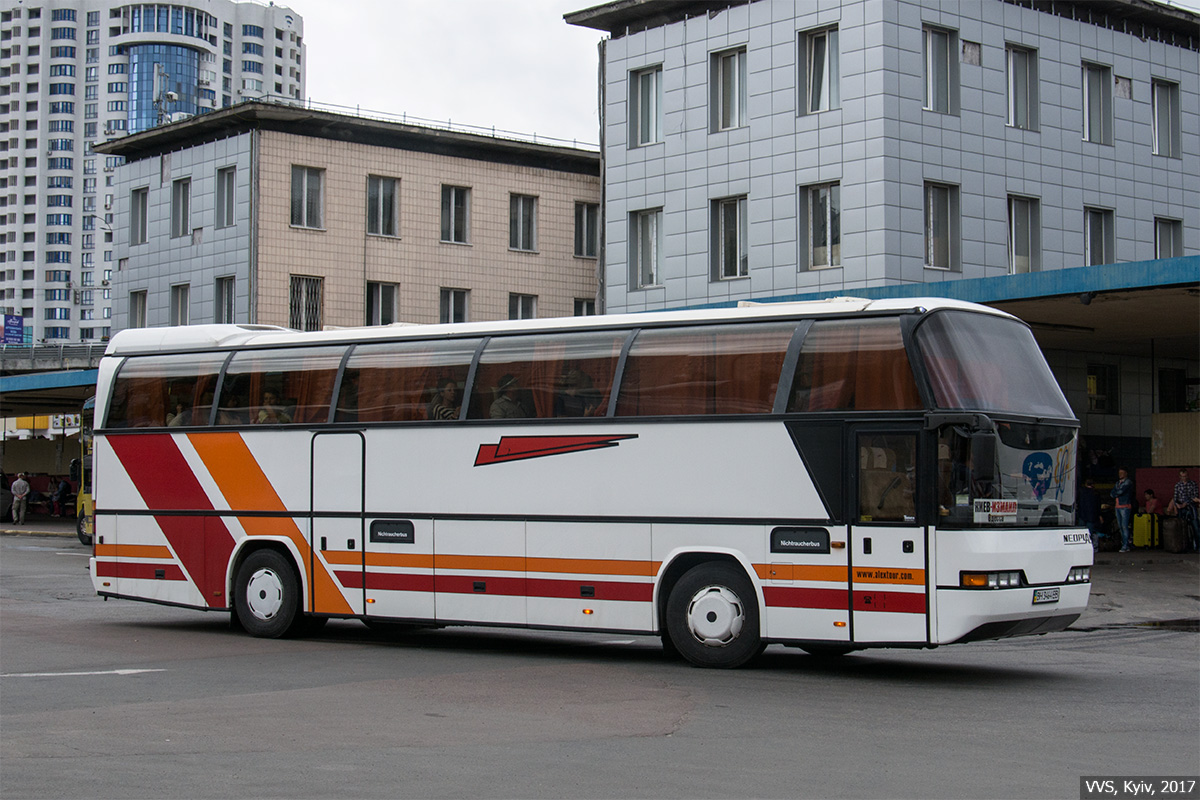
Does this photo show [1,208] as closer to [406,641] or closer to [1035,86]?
[1035,86]

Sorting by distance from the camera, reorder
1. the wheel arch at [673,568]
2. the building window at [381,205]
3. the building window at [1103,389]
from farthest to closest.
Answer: the building window at [381,205] → the building window at [1103,389] → the wheel arch at [673,568]

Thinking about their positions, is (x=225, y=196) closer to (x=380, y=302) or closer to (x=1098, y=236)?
(x=380, y=302)

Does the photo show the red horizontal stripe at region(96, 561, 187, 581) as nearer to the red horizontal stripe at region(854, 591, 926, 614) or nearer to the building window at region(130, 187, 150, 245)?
the red horizontal stripe at region(854, 591, 926, 614)

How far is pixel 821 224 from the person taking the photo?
30828 millimetres

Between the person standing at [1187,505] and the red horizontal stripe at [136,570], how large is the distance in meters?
19.9

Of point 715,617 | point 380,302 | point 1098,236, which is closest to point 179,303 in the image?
point 380,302

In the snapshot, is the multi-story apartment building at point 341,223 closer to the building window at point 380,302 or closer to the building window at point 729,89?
the building window at point 380,302

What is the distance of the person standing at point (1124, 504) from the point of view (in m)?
27.9

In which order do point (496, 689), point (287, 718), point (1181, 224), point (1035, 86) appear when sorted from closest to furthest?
point (287, 718) < point (496, 689) < point (1035, 86) < point (1181, 224)

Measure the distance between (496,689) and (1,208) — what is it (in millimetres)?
167463

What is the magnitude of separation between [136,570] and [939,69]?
21.0m

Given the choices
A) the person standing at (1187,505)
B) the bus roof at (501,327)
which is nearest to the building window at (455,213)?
the person standing at (1187,505)

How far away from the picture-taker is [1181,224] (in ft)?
116

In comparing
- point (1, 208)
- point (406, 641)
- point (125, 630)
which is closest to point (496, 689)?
point (406, 641)
